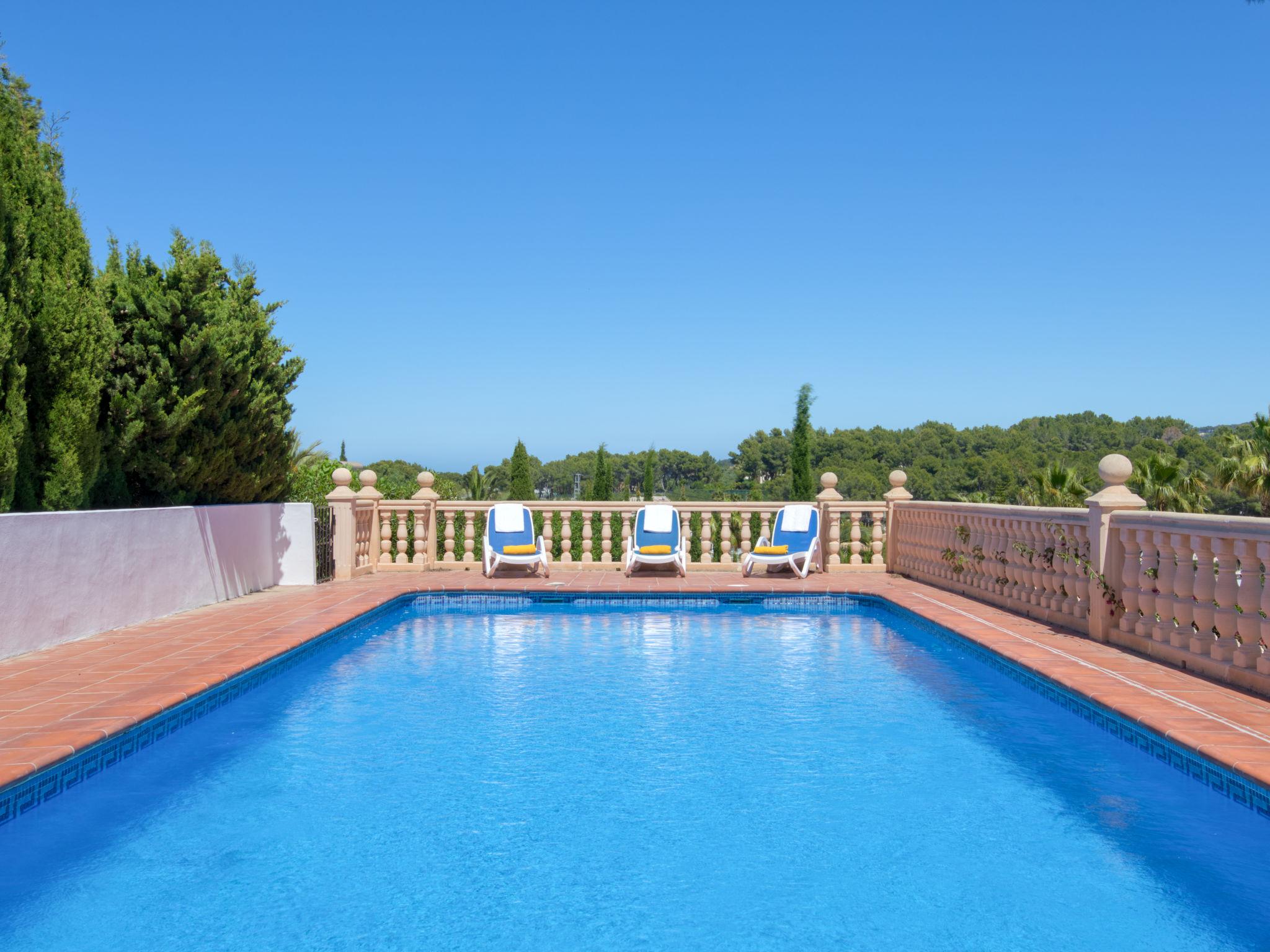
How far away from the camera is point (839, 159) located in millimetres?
22500

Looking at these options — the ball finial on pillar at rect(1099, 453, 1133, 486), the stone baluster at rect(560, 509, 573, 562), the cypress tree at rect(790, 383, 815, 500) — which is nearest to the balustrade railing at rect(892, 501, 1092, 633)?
the ball finial on pillar at rect(1099, 453, 1133, 486)

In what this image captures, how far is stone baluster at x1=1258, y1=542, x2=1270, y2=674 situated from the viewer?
4684 millimetres

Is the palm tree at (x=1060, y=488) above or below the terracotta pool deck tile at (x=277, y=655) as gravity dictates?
above

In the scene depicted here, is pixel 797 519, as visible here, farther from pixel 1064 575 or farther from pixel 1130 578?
pixel 1130 578

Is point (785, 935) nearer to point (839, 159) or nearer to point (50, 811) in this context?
point (50, 811)

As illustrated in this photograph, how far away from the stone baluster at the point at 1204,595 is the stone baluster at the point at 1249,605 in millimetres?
176

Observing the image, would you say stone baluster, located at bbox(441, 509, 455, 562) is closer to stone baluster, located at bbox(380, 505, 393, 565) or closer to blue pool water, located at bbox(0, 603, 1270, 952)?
stone baluster, located at bbox(380, 505, 393, 565)

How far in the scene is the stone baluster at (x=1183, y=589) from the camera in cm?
552

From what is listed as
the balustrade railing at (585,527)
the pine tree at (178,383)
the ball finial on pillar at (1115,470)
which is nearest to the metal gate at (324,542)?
the balustrade railing at (585,527)

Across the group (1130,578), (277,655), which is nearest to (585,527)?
(277,655)

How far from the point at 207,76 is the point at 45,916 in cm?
1519

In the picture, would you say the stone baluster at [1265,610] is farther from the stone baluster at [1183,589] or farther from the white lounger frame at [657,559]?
the white lounger frame at [657,559]

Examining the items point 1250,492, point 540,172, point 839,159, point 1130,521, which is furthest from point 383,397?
point 1130,521

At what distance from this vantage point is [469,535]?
12.1 metres
